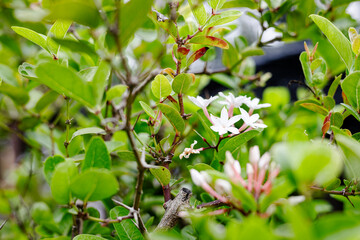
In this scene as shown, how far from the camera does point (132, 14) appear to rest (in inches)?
18.6

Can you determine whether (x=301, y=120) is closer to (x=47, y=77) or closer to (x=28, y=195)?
(x=47, y=77)

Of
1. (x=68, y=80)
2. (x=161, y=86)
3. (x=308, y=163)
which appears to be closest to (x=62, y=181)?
(x=68, y=80)

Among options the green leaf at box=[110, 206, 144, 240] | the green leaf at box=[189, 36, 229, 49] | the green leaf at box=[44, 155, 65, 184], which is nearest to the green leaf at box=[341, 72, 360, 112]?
the green leaf at box=[189, 36, 229, 49]

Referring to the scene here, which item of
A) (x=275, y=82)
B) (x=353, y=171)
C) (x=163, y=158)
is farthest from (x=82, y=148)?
(x=275, y=82)

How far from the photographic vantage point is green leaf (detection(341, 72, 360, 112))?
0.62 m

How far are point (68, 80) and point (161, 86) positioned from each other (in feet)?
0.75

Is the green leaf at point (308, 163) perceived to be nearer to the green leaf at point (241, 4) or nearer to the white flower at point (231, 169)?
the white flower at point (231, 169)

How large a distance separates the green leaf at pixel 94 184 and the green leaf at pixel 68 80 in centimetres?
11

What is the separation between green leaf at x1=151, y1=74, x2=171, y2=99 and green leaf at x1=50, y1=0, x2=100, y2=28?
0.75 ft

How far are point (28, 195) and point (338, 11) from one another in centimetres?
166

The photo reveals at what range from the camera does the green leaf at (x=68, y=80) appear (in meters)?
0.51

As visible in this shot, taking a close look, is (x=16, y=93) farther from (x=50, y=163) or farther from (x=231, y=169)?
(x=231, y=169)

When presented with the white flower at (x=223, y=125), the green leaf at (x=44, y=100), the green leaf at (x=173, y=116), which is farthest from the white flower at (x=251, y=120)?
the green leaf at (x=44, y=100)

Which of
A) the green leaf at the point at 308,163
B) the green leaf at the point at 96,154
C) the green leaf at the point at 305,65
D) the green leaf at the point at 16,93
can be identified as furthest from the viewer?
the green leaf at the point at 16,93
